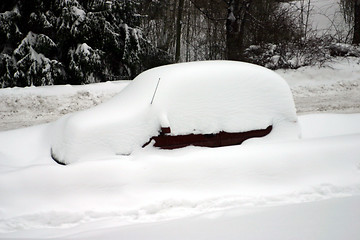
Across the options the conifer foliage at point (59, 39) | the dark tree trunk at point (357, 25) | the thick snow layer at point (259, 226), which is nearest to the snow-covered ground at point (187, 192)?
the thick snow layer at point (259, 226)

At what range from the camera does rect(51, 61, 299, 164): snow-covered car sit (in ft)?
12.6

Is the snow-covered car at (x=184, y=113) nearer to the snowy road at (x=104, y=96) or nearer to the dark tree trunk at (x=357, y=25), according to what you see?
the snowy road at (x=104, y=96)

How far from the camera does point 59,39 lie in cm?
1078

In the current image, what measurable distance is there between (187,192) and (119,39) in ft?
31.0

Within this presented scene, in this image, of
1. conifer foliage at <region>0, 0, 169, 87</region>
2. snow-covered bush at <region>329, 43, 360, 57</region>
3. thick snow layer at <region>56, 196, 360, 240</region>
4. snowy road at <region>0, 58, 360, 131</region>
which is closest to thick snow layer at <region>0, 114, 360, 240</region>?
thick snow layer at <region>56, 196, 360, 240</region>

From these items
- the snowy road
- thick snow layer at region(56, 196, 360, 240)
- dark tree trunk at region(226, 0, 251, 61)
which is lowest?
thick snow layer at region(56, 196, 360, 240)

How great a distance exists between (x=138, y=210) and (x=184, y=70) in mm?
2061

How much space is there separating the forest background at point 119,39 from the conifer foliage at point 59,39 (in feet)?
0.10

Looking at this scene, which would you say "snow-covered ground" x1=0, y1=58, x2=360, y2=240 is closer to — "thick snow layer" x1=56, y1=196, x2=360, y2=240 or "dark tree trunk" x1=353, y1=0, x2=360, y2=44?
"thick snow layer" x1=56, y1=196, x2=360, y2=240

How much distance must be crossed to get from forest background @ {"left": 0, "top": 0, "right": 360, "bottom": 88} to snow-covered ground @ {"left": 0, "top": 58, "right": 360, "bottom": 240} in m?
6.61

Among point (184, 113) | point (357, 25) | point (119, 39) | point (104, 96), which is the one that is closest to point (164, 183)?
point (184, 113)

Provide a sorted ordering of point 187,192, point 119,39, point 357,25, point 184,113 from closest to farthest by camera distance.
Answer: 1. point 187,192
2. point 184,113
3. point 119,39
4. point 357,25

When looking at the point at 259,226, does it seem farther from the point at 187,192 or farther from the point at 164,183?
the point at 164,183

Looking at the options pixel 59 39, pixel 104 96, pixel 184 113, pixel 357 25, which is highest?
pixel 357 25
